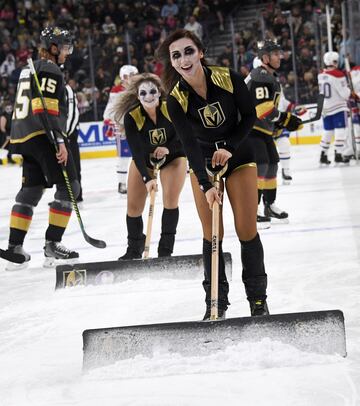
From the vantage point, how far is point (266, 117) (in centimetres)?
616

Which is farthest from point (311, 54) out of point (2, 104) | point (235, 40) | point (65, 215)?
point (65, 215)

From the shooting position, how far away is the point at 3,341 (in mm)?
3420

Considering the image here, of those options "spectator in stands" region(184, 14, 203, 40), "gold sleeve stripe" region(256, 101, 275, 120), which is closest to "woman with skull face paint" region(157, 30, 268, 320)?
"gold sleeve stripe" region(256, 101, 275, 120)

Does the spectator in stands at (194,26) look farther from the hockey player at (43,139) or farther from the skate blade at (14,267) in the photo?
the skate blade at (14,267)

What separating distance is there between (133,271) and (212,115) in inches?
58.6

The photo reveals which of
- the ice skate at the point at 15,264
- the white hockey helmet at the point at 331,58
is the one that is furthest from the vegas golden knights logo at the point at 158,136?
the white hockey helmet at the point at 331,58

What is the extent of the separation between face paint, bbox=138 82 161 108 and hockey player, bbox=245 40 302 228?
5.11ft

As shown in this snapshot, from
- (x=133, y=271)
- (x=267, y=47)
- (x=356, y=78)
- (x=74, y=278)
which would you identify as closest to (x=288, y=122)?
(x=267, y=47)

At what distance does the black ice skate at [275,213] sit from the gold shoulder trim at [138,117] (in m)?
2.03

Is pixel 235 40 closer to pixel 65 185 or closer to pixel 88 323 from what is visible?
pixel 65 185

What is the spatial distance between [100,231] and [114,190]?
3.27m

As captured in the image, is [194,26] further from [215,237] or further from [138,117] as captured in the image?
[215,237]

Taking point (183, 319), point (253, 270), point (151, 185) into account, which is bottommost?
point (183, 319)

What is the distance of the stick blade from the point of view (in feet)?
9.23
